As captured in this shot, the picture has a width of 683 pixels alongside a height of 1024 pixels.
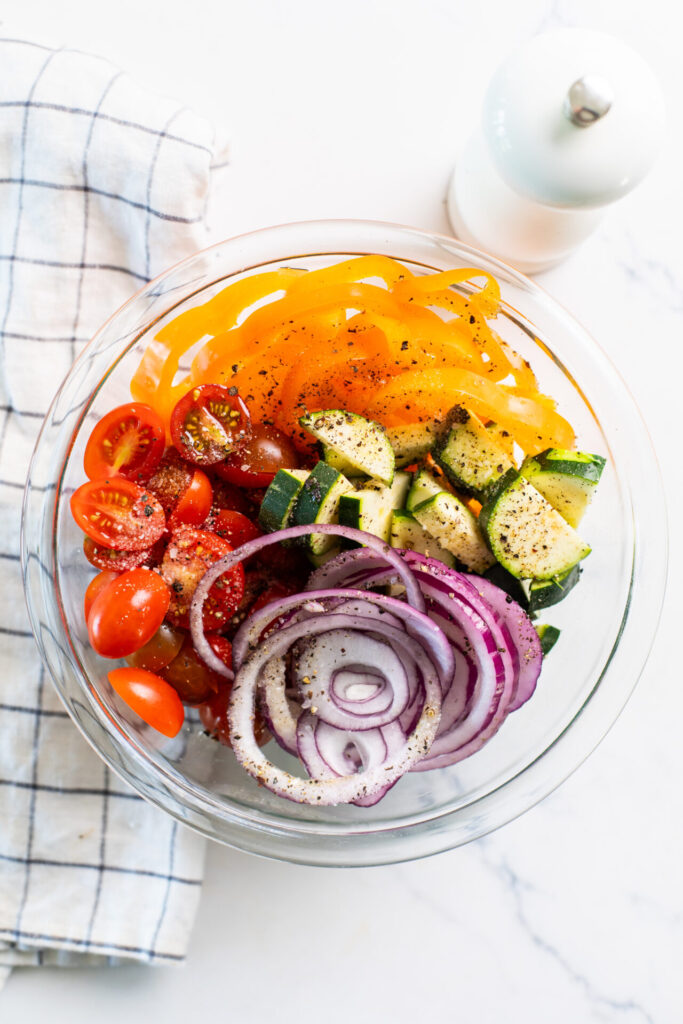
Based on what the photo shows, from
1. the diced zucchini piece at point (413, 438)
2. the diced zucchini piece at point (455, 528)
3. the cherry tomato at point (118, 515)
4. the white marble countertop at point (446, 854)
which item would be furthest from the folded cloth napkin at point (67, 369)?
the diced zucchini piece at point (455, 528)

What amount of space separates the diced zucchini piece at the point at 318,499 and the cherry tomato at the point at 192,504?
153mm

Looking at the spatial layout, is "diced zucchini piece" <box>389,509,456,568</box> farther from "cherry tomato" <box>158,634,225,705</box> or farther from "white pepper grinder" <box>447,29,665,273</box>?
"white pepper grinder" <box>447,29,665,273</box>

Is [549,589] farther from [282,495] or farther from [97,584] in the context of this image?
[97,584]

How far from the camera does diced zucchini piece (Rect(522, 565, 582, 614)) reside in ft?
4.02

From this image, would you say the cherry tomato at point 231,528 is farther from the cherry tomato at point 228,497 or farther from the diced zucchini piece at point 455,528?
the diced zucchini piece at point 455,528

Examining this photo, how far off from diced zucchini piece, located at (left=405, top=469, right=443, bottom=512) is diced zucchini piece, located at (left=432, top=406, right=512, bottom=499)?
0.10 ft

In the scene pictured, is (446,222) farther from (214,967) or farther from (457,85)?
(214,967)

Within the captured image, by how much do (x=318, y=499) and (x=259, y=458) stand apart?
0.13 meters

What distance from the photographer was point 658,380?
5.28 feet

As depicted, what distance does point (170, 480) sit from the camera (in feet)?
4.09

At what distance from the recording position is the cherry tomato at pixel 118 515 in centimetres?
117

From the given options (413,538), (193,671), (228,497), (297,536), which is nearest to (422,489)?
(413,538)

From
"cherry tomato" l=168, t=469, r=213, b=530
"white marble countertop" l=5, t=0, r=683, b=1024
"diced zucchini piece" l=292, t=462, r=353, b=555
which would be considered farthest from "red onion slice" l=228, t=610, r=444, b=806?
"white marble countertop" l=5, t=0, r=683, b=1024

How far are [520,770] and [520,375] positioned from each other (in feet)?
2.25
